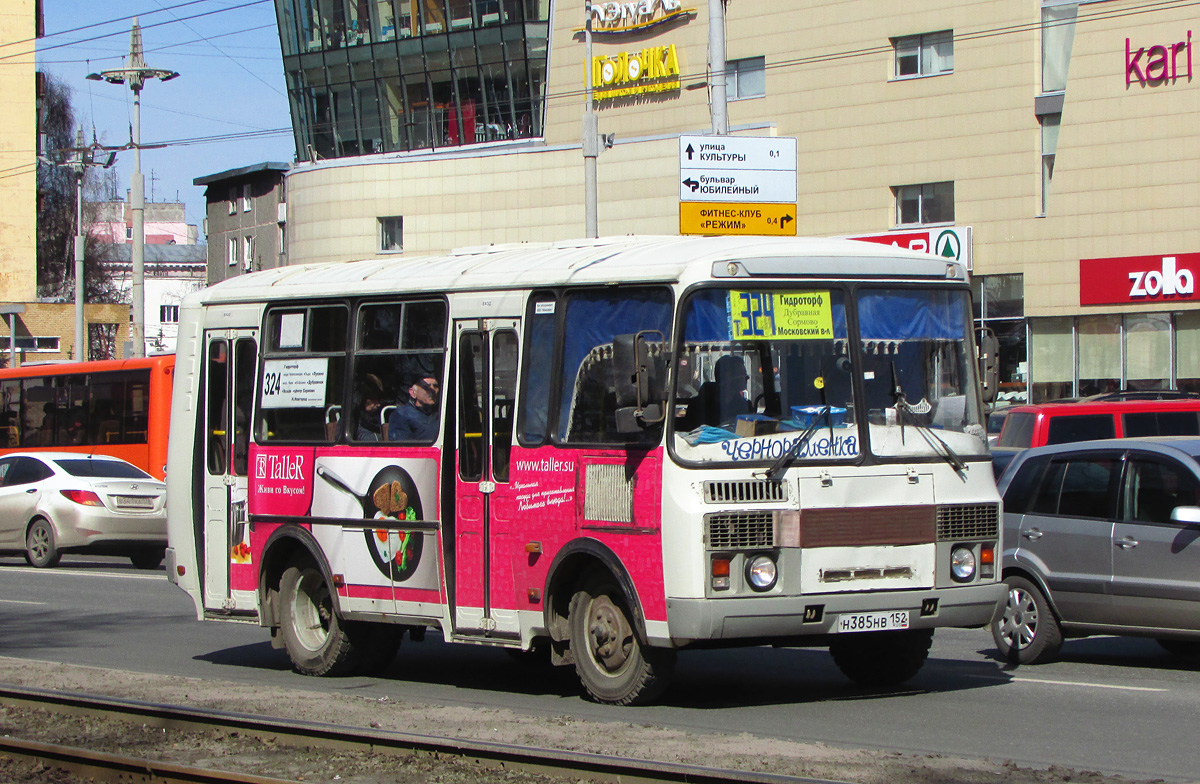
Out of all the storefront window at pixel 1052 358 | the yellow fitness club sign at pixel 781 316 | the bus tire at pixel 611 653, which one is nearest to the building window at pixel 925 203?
the storefront window at pixel 1052 358

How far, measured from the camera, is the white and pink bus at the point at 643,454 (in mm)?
9016

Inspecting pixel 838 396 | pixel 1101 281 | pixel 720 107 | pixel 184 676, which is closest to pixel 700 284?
pixel 838 396

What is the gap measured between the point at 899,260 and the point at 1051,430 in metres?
11.9

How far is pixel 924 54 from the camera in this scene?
37.3 meters

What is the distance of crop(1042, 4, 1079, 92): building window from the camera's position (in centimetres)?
3472

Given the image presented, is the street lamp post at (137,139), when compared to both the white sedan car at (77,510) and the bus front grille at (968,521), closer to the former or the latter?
the white sedan car at (77,510)

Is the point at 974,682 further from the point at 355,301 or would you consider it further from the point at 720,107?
the point at 720,107

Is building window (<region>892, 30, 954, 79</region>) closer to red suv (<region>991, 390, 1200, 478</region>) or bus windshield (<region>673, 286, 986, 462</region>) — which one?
red suv (<region>991, 390, 1200, 478</region>)

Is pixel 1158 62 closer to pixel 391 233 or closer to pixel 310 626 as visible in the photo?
pixel 391 233

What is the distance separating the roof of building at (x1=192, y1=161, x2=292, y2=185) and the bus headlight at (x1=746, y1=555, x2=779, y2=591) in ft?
181

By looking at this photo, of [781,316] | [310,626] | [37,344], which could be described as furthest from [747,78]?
[37,344]

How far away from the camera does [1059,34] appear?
34.9 m

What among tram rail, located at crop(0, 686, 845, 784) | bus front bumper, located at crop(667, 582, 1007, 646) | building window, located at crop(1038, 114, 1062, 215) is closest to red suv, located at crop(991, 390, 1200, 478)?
bus front bumper, located at crop(667, 582, 1007, 646)

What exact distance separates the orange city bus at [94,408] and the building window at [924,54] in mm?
17773
